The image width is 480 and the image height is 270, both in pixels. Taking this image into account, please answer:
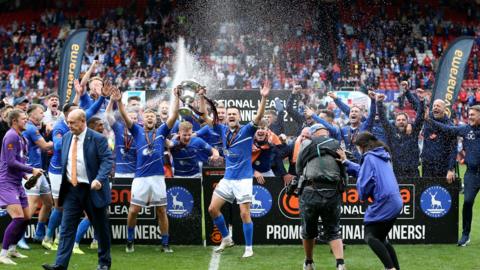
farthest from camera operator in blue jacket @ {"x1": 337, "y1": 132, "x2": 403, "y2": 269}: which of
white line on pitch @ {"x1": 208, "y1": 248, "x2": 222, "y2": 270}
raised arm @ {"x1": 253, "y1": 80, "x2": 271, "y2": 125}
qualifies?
white line on pitch @ {"x1": 208, "y1": 248, "x2": 222, "y2": 270}

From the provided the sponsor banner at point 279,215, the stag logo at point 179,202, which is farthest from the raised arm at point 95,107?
the stag logo at point 179,202

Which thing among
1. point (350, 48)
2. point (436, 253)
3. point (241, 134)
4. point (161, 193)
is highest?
point (350, 48)

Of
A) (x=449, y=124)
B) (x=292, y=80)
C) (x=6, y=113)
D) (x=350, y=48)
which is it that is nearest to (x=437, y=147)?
(x=449, y=124)

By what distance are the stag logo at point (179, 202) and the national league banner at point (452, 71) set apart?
26.4 ft

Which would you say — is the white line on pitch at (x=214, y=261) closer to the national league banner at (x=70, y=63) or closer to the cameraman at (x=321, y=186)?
the cameraman at (x=321, y=186)

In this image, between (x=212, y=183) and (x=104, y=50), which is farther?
(x=104, y=50)

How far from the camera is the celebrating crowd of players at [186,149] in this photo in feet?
35.1

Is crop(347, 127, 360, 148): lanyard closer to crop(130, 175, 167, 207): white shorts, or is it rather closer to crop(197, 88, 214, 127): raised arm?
crop(197, 88, 214, 127): raised arm

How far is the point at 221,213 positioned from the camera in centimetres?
1155

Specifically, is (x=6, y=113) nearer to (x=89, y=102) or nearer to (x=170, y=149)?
(x=89, y=102)

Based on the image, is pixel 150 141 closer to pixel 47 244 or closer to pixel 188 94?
pixel 188 94

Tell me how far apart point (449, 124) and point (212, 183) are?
3.51 metres

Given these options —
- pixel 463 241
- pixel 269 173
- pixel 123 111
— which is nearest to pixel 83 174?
pixel 123 111

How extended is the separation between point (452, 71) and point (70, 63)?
28.5 ft
